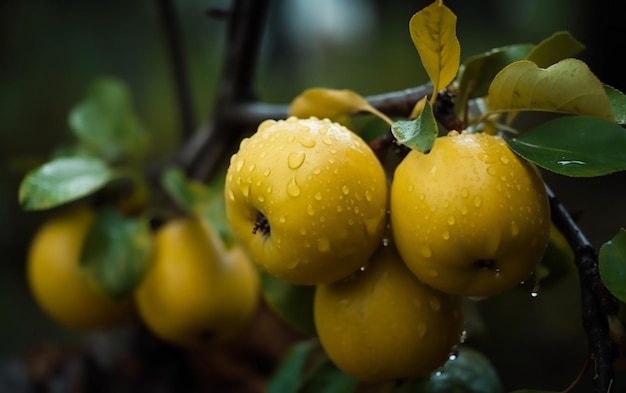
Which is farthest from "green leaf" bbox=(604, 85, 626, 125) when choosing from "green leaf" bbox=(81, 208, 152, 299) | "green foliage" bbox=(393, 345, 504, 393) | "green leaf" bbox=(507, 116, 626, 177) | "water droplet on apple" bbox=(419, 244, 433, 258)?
"green leaf" bbox=(81, 208, 152, 299)

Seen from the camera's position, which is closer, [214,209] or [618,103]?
[618,103]

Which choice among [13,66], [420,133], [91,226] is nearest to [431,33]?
[420,133]

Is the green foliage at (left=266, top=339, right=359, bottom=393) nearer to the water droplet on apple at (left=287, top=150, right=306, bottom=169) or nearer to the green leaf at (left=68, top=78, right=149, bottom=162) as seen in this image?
the water droplet on apple at (left=287, top=150, right=306, bottom=169)

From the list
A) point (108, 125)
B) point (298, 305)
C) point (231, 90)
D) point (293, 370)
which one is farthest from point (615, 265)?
point (108, 125)

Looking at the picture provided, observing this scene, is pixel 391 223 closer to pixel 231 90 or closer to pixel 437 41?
pixel 437 41

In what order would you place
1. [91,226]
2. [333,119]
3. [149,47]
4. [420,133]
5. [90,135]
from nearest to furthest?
1. [420,133]
2. [333,119]
3. [91,226]
4. [90,135]
5. [149,47]

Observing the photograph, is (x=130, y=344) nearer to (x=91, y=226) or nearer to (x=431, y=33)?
(x=91, y=226)
